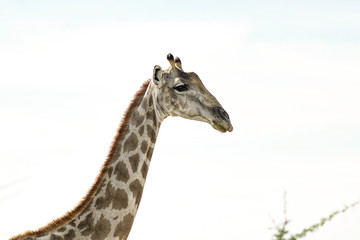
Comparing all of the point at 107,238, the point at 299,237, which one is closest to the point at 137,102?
the point at 107,238

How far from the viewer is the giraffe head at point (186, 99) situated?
9820mm

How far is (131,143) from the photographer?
9820 millimetres

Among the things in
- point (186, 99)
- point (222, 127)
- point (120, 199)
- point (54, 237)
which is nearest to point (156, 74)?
point (186, 99)

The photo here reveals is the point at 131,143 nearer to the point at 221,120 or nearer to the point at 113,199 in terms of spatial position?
the point at 113,199

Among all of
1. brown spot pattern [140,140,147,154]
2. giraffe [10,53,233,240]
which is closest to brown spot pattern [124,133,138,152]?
giraffe [10,53,233,240]

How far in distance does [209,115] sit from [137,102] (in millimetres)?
1428

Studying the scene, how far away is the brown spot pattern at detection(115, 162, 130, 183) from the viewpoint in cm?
952

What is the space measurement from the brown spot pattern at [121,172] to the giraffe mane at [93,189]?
18 cm

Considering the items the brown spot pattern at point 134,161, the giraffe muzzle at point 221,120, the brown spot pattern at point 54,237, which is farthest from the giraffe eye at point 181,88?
the brown spot pattern at point 54,237

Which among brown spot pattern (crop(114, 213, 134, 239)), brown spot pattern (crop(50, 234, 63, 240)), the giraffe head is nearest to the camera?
brown spot pattern (crop(50, 234, 63, 240))

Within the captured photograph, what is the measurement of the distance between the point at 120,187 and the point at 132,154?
0.65m

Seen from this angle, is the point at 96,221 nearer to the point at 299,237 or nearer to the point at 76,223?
the point at 76,223

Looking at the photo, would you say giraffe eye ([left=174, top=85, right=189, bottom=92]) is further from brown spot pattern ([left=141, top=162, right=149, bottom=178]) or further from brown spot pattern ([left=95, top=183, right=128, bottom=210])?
brown spot pattern ([left=95, top=183, right=128, bottom=210])

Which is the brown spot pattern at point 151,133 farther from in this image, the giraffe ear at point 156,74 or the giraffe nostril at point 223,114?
the giraffe nostril at point 223,114
